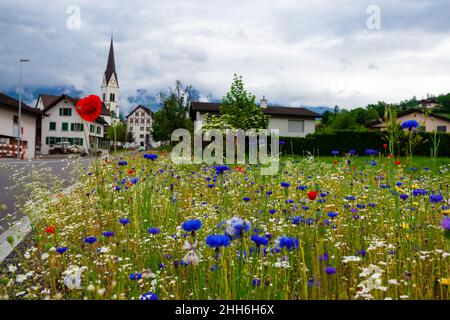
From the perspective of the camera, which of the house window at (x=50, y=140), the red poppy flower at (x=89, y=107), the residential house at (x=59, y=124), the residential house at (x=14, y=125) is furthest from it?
the house window at (x=50, y=140)

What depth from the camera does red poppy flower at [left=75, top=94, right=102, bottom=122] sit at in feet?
9.87

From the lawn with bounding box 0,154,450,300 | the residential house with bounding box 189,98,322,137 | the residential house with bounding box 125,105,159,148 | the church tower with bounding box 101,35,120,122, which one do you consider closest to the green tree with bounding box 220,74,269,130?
the residential house with bounding box 189,98,322,137

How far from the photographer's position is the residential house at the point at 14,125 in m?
34.3

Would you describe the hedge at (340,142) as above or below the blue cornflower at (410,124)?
above

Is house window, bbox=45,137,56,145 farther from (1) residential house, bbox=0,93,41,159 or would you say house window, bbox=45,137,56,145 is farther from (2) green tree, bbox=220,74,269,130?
(2) green tree, bbox=220,74,269,130

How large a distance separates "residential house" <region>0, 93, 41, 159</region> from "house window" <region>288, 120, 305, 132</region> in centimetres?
2534

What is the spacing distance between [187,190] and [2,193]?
4567 millimetres

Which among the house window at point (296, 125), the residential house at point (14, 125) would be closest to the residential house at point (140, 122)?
the residential house at point (14, 125)

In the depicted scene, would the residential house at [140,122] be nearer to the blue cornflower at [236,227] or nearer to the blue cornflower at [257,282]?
the blue cornflower at [257,282]

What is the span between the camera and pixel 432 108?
11.2 feet

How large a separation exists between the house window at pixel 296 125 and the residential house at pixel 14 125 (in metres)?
25.3

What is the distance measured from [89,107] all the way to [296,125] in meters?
40.4
